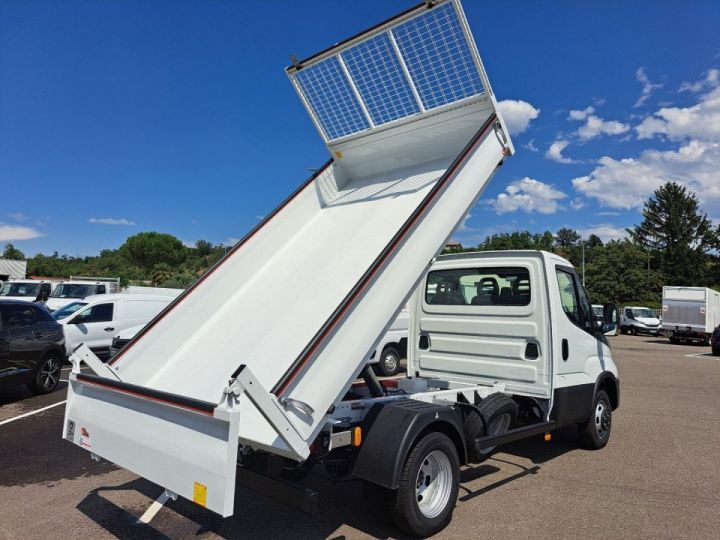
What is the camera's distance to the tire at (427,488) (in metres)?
3.74

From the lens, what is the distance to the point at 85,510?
4.50 m

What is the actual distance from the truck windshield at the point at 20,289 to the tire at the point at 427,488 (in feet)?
68.9

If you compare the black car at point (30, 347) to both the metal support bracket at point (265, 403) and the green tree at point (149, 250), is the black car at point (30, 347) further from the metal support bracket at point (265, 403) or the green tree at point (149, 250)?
the green tree at point (149, 250)

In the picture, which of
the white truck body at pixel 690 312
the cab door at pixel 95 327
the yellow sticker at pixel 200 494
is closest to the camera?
the yellow sticker at pixel 200 494

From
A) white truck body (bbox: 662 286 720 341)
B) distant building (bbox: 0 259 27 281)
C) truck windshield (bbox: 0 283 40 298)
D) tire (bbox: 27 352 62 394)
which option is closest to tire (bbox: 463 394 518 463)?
tire (bbox: 27 352 62 394)

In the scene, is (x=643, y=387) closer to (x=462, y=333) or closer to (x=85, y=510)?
(x=462, y=333)

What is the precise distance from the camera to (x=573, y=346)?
5770 mm

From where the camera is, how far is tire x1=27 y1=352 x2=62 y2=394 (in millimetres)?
9219

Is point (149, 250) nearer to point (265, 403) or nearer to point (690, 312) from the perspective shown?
point (690, 312)

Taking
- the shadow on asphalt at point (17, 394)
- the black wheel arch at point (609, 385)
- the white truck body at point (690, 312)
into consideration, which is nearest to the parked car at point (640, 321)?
the white truck body at point (690, 312)

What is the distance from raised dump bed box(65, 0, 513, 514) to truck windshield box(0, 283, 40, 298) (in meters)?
19.4

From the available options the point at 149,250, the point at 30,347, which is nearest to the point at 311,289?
the point at 30,347

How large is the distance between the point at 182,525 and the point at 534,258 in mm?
4265

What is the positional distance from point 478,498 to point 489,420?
802 mm
